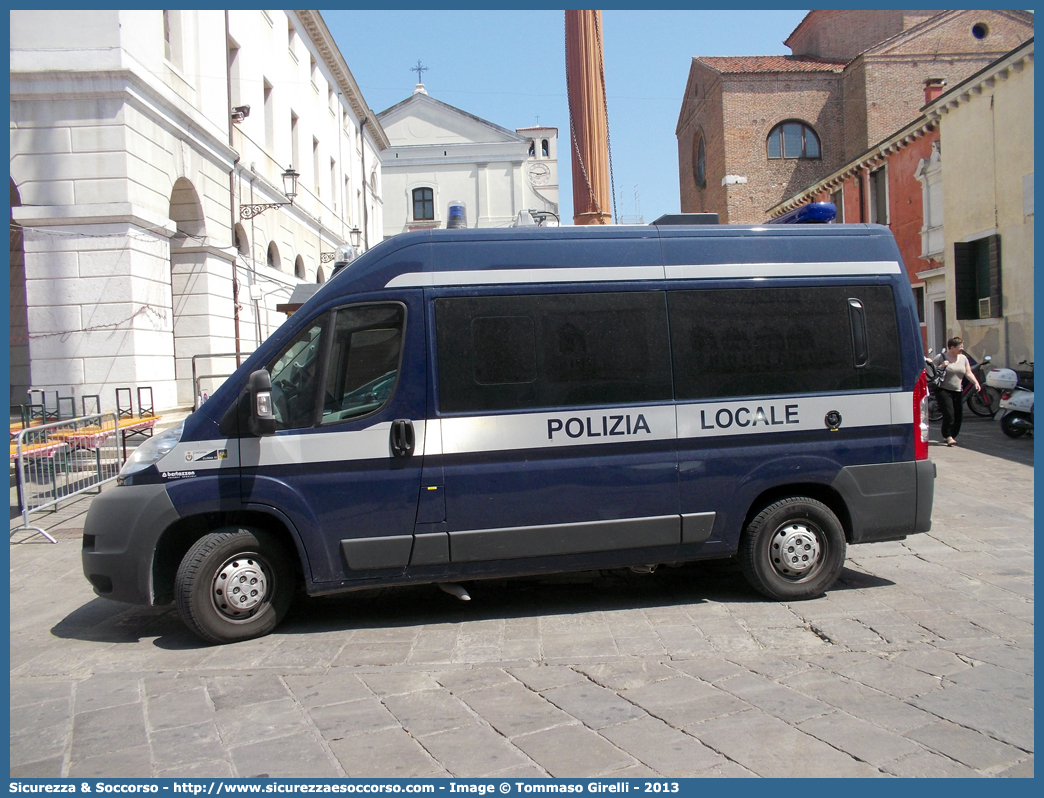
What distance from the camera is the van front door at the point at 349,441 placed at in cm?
490

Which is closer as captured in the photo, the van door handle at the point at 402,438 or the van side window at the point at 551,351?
the van door handle at the point at 402,438

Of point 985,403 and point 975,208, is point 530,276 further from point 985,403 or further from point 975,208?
point 975,208

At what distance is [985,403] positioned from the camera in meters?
15.9

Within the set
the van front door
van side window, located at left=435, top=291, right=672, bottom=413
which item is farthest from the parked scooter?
the van front door

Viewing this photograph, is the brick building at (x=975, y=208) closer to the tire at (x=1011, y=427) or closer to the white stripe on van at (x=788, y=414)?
the tire at (x=1011, y=427)

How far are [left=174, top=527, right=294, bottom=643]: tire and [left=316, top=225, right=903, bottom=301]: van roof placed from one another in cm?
164

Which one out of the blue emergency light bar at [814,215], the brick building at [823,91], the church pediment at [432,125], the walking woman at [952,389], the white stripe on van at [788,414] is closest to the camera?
the white stripe on van at [788,414]

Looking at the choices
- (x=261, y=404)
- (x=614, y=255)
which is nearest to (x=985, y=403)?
(x=614, y=255)

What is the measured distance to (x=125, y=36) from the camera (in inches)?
503

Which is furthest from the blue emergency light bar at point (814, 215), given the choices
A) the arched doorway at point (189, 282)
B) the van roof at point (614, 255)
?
the arched doorway at point (189, 282)

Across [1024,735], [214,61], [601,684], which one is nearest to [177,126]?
[214,61]

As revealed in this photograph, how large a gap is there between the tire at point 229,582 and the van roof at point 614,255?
64.8 inches

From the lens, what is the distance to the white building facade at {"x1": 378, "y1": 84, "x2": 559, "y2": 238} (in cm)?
4884

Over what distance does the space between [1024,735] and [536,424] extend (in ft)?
9.69
